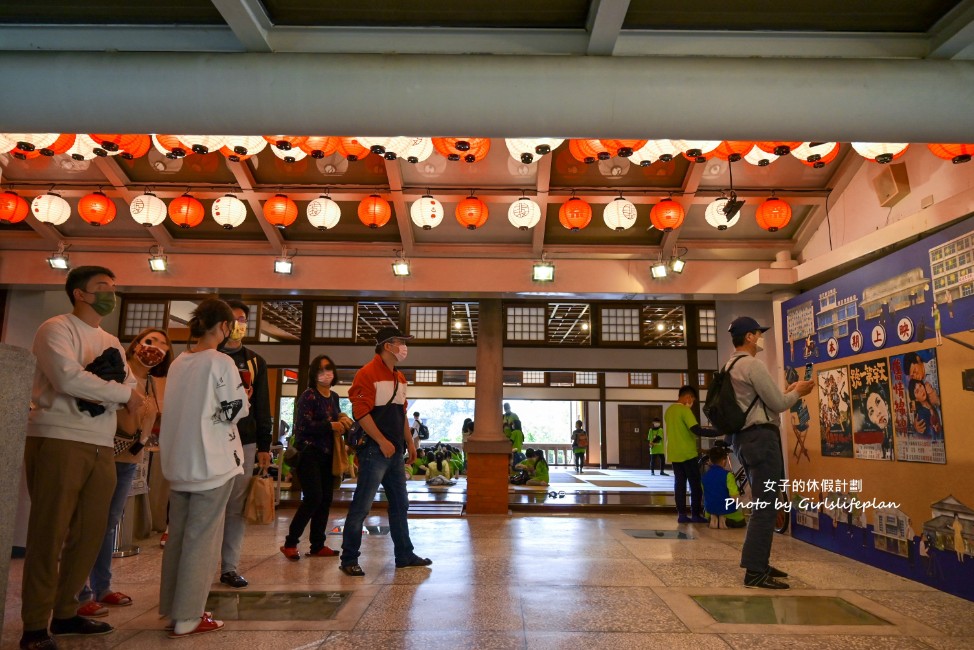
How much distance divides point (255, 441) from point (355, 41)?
273 centimetres

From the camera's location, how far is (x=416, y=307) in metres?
12.9

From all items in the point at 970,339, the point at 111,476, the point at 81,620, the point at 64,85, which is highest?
the point at 64,85

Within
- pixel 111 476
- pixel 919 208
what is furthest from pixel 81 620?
pixel 919 208

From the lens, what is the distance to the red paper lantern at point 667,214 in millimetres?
6598

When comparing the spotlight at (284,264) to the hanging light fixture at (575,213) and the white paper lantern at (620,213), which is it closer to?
the hanging light fixture at (575,213)

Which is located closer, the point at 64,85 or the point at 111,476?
the point at 64,85

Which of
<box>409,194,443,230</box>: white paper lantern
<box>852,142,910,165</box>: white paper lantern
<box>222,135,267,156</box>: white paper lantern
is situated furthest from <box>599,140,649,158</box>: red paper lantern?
<box>222,135,267,156</box>: white paper lantern

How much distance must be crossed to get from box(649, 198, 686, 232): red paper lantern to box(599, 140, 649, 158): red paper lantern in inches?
60.1

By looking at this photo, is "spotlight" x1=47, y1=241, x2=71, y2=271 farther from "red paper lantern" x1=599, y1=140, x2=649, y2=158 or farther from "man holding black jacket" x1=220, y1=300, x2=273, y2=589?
"red paper lantern" x1=599, y1=140, x2=649, y2=158

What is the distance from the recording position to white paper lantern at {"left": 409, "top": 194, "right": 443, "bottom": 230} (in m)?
6.57

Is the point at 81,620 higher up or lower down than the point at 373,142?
lower down

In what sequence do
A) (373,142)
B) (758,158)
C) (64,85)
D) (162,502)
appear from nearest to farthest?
(64,85)
(373,142)
(758,158)
(162,502)

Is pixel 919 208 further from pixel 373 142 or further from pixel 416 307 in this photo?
pixel 416 307

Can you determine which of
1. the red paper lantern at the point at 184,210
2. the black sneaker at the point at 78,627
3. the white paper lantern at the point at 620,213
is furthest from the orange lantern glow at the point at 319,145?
the black sneaker at the point at 78,627
